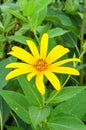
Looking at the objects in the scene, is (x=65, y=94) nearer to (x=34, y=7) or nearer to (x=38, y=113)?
(x=38, y=113)

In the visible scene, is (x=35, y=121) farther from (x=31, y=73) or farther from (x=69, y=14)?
(x=69, y=14)

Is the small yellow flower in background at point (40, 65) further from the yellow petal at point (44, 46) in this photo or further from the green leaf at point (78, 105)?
A: the green leaf at point (78, 105)

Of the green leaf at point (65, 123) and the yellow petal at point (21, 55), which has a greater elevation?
the yellow petal at point (21, 55)

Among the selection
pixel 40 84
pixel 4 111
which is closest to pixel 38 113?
pixel 40 84

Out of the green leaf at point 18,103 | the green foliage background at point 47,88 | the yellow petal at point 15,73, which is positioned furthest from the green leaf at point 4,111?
the yellow petal at point 15,73

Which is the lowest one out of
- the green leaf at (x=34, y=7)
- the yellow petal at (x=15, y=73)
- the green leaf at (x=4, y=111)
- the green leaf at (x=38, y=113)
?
the green leaf at (x=4, y=111)

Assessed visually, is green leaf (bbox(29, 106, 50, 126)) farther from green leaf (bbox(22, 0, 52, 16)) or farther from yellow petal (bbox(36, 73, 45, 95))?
green leaf (bbox(22, 0, 52, 16))
